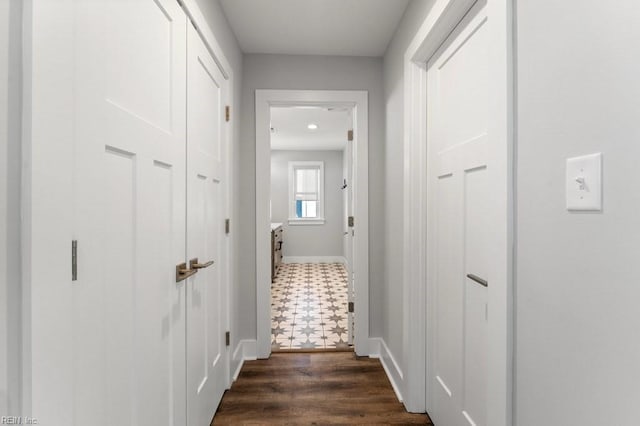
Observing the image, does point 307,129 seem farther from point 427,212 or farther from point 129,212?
point 129,212

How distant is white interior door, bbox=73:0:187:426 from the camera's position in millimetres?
761

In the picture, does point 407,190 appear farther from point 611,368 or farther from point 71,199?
point 71,199

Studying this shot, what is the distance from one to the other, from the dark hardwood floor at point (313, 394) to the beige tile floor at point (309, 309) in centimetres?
30

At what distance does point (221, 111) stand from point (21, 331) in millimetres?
1693

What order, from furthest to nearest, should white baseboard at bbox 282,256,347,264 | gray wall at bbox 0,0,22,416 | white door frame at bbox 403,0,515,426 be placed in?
white baseboard at bbox 282,256,347,264
white door frame at bbox 403,0,515,426
gray wall at bbox 0,0,22,416

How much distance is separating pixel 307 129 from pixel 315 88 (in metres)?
2.59

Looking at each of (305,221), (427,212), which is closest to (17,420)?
(427,212)

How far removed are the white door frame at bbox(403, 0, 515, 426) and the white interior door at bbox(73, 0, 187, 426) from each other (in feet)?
3.72

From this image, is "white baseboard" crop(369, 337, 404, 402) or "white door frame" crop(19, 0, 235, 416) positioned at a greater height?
"white door frame" crop(19, 0, 235, 416)

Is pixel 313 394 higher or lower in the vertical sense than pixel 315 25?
lower

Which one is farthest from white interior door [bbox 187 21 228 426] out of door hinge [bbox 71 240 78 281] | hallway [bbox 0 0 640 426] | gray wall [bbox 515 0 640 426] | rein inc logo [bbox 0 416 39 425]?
gray wall [bbox 515 0 640 426]

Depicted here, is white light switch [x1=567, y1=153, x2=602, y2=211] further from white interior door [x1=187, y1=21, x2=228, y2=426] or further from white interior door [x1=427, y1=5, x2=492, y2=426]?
white interior door [x1=187, y1=21, x2=228, y2=426]

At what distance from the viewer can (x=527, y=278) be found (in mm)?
887

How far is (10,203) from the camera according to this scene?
56 centimetres
